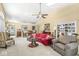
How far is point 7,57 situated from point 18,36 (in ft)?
1.75

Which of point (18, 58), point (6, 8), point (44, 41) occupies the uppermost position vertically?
point (6, 8)

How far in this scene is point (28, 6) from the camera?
8.51ft

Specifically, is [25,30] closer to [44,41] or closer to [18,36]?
[18,36]

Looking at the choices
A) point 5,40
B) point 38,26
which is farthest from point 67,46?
point 5,40

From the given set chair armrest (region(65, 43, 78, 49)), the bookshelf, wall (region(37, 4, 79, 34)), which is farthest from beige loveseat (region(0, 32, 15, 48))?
chair armrest (region(65, 43, 78, 49))

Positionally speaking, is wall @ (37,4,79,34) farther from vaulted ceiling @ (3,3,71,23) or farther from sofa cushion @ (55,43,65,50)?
sofa cushion @ (55,43,65,50)

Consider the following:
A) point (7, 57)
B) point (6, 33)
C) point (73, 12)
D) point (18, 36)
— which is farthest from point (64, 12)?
point (7, 57)

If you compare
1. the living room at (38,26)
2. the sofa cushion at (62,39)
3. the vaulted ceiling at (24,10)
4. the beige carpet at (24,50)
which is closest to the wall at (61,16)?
the living room at (38,26)

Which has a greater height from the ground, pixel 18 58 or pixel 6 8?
pixel 6 8

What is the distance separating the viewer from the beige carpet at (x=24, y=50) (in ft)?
8.31

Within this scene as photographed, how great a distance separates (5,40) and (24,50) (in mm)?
489

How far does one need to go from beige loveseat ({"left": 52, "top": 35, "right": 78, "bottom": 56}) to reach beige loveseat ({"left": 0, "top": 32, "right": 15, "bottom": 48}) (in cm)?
102

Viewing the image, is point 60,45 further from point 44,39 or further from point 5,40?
point 5,40

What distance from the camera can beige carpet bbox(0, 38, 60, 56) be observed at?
2534 mm
